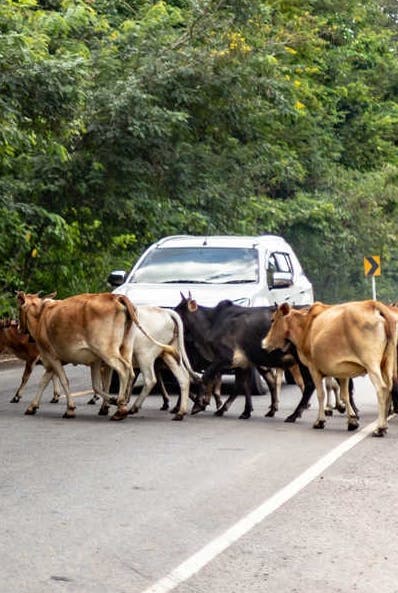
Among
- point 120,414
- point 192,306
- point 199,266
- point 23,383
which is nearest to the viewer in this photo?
point 120,414

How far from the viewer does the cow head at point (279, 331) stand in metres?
16.0

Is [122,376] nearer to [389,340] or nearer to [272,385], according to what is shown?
Answer: [272,385]

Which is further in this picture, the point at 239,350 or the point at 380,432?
the point at 239,350

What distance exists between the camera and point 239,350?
54.9 feet

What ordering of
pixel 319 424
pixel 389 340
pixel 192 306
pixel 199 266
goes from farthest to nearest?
pixel 199 266
pixel 192 306
pixel 319 424
pixel 389 340

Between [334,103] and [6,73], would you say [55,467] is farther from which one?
[334,103]

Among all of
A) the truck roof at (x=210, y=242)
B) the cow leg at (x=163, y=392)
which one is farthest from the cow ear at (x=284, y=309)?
the truck roof at (x=210, y=242)

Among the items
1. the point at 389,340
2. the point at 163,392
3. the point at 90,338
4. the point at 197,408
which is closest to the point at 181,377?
the point at 197,408

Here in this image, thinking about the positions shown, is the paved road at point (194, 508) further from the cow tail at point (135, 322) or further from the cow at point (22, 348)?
the cow at point (22, 348)

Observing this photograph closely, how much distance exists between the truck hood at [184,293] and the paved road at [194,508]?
11.7 feet

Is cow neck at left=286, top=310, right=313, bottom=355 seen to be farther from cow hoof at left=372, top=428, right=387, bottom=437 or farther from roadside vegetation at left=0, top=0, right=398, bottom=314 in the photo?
roadside vegetation at left=0, top=0, right=398, bottom=314

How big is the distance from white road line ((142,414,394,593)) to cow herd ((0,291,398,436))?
1.89m

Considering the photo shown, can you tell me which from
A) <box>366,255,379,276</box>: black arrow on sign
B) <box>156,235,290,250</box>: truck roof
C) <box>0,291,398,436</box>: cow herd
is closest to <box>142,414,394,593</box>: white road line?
<box>0,291,398,436</box>: cow herd

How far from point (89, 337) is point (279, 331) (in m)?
2.09
